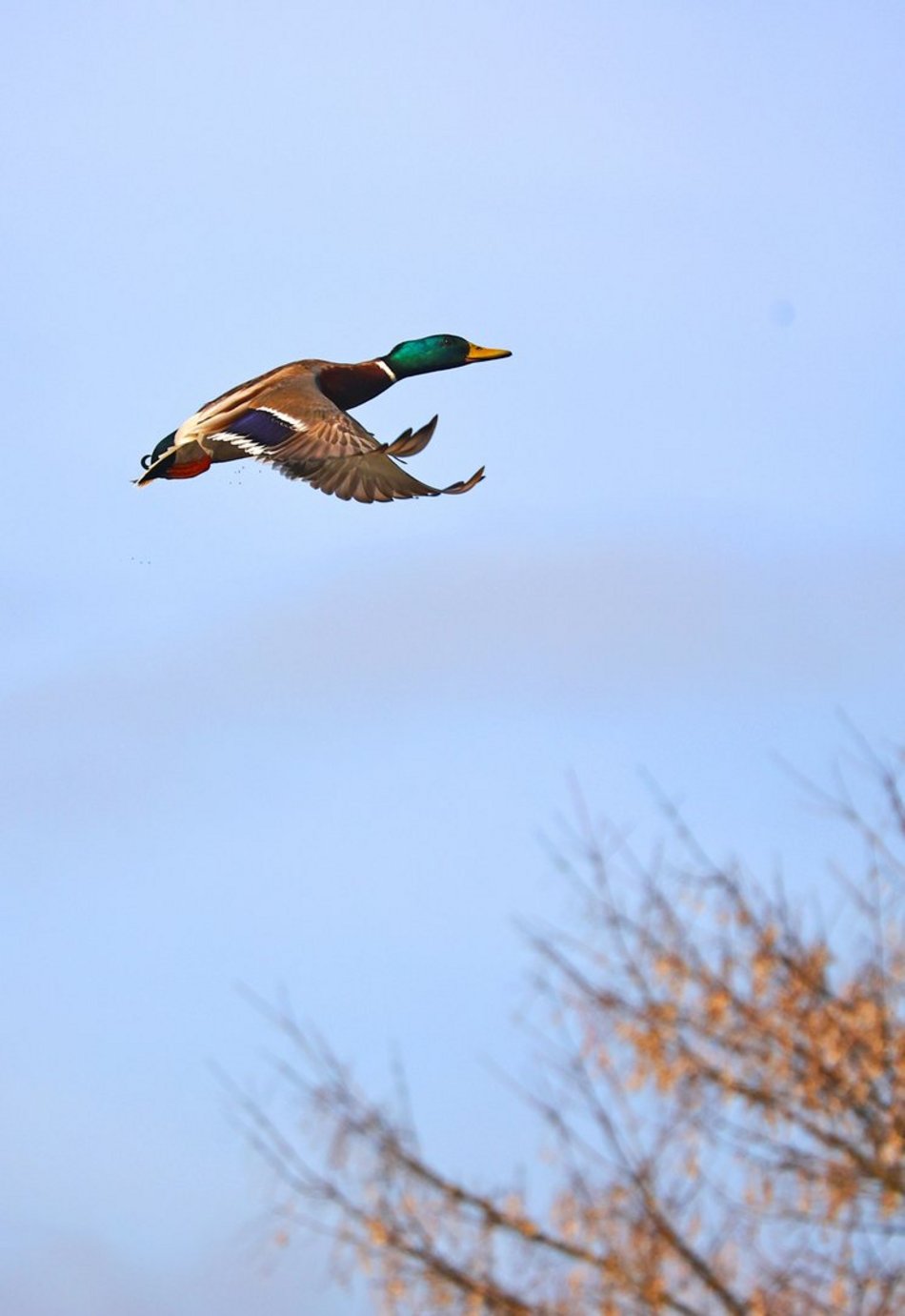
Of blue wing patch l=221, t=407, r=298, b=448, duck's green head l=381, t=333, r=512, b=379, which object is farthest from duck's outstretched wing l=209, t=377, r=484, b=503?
duck's green head l=381, t=333, r=512, b=379

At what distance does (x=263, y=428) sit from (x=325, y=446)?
2.06 ft

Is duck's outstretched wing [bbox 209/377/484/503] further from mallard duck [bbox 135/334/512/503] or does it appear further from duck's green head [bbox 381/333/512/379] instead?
duck's green head [bbox 381/333/512/379]

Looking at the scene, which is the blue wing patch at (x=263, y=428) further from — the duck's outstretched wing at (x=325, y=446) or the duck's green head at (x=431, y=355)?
the duck's green head at (x=431, y=355)

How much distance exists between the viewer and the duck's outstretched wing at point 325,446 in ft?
55.2

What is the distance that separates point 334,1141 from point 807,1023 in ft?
6.97

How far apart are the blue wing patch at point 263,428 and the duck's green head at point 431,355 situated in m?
2.93

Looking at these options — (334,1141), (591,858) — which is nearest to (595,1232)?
(334,1141)

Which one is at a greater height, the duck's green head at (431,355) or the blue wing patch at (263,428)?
the duck's green head at (431,355)

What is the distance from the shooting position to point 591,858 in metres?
11.5

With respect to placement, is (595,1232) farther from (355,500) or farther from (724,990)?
(355,500)

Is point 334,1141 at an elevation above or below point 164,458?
below

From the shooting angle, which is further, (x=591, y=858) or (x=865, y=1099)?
(x=591, y=858)

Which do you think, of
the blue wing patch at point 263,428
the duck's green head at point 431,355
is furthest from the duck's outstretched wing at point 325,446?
the duck's green head at point 431,355

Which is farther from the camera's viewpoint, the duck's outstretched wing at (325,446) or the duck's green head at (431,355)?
the duck's green head at (431,355)
